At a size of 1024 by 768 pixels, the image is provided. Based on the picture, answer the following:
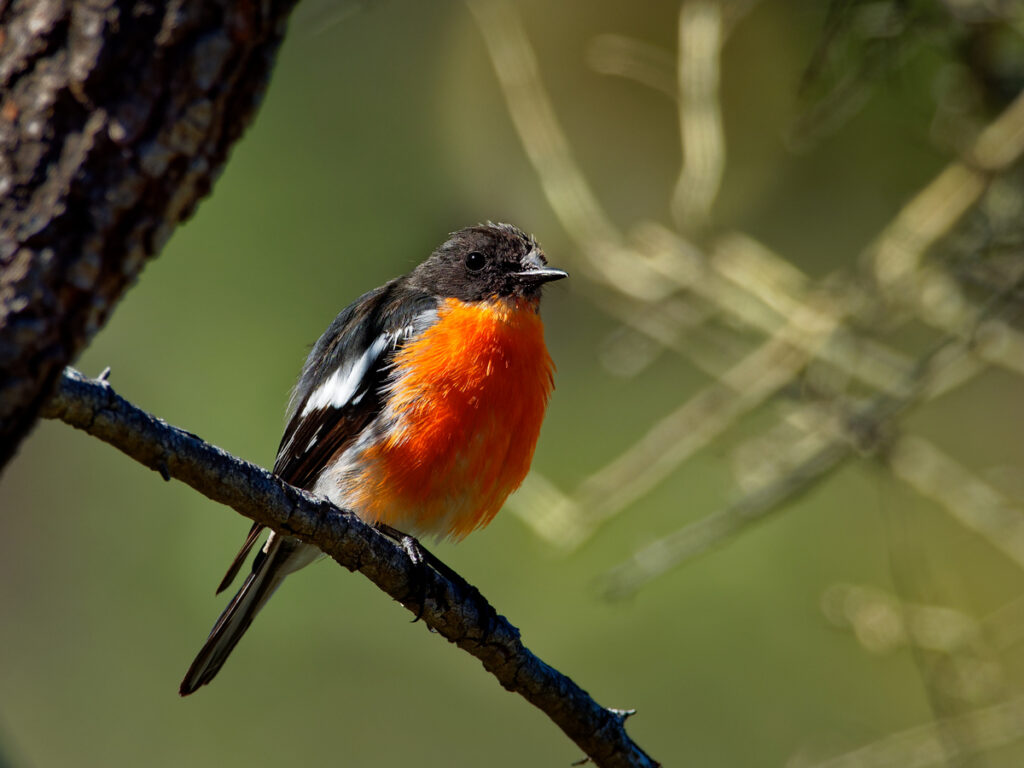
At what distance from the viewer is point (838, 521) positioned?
7.68 metres

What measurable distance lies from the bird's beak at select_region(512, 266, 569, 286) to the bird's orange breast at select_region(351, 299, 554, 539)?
0.40 meters

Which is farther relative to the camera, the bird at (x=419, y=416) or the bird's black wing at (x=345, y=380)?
the bird's black wing at (x=345, y=380)

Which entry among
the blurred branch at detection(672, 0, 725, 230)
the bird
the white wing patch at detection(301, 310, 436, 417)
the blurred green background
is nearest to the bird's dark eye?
the bird

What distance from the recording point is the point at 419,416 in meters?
4.46

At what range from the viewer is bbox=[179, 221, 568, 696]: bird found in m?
4.44

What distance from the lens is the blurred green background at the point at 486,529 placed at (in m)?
7.54

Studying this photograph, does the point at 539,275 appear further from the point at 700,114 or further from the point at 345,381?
the point at 700,114

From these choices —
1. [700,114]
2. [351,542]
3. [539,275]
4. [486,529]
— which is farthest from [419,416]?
[486,529]

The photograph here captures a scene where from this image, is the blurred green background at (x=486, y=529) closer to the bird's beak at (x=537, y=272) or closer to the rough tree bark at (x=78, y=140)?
the bird's beak at (x=537, y=272)

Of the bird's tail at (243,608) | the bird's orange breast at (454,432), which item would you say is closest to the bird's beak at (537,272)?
the bird's orange breast at (454,432)

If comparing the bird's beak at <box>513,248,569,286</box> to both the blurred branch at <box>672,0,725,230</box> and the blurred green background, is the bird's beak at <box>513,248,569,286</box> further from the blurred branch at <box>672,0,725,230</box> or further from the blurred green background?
the blurred green background

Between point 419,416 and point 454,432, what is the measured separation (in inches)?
6.4

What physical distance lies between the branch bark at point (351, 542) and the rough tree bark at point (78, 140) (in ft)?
1.36

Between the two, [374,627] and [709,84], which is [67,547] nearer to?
[374,627]
